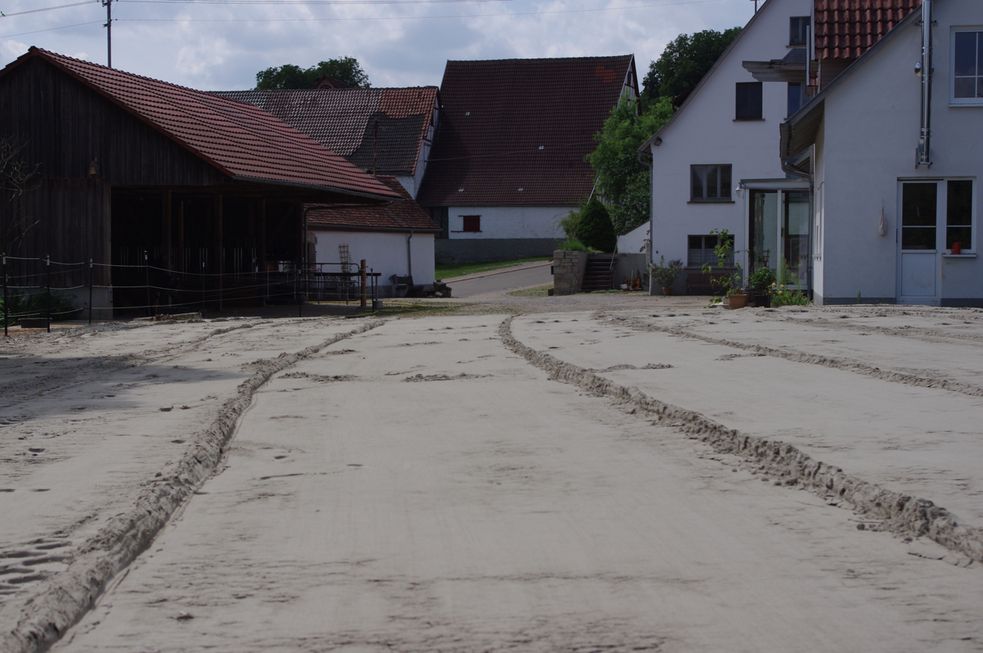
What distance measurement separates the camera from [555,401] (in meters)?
9.90

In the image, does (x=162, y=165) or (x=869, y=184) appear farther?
(x=162, y=165)

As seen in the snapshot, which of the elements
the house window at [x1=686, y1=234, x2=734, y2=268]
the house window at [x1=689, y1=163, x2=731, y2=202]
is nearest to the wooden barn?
the house window at [x1=689, y1=163, x2=731, y2=202]

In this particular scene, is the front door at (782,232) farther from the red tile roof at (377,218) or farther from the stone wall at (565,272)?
the red tile roof at (377,218)

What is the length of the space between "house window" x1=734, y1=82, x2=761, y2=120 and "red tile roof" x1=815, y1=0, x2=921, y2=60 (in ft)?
55.4

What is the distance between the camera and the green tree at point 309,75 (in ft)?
316

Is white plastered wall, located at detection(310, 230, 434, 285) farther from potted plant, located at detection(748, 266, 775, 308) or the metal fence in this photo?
potted plant, located at detection(748, 266, 775, 308)

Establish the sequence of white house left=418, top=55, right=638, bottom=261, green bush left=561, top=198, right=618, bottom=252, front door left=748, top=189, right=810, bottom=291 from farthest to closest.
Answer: white house left=418, top=55, right=638, bottom=261
green bush left=561, top=198, right=618, bottom=252
front door left=748, top=189, right=810, bottom=291

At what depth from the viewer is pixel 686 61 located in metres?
84.1

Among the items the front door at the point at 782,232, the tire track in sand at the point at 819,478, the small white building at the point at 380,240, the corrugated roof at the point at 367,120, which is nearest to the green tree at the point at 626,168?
the small white building at the point at 380,240

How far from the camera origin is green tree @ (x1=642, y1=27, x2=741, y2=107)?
83.6 meters

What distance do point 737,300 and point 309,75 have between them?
75.6 m

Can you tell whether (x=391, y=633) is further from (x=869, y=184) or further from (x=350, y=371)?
(x=869, y=184)

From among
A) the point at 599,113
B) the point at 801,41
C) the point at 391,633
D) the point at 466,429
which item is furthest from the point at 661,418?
the point at 599,113

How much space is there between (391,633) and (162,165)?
81.8ft
